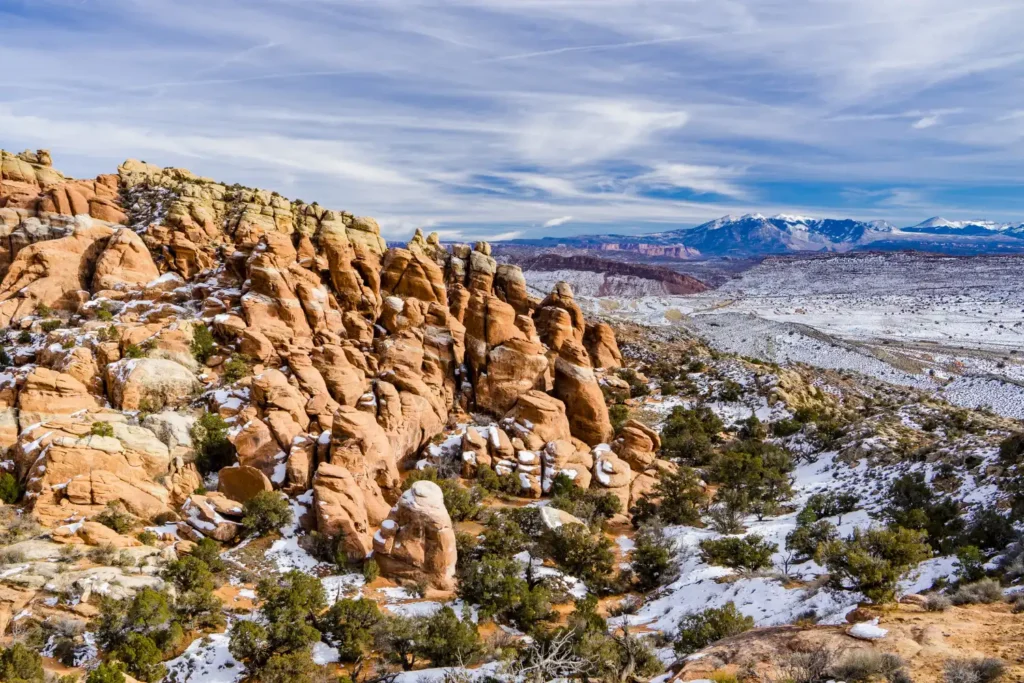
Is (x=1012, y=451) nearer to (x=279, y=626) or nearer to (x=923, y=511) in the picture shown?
(x=923, y=511)

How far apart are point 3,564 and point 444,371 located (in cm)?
2401

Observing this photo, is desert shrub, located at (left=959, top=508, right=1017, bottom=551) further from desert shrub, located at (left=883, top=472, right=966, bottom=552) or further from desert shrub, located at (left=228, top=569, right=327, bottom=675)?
desert shrub, located at (left=228, top=569, right=327, bottom=675)

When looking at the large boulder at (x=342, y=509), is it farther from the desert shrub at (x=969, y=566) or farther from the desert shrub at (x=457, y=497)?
the desert shrub at (x=969, y=566)

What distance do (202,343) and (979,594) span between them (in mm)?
35465

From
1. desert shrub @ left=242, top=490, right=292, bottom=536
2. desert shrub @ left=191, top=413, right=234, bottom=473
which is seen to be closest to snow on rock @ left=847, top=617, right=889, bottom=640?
desert shrub @ left=242, top=490, right=292, bottom=536

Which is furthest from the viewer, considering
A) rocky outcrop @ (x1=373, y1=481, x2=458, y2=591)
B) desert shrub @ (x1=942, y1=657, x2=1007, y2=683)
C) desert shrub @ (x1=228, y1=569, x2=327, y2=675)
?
rocky outcrop @ (x1=373, y1=481, x2=458, y2=591)

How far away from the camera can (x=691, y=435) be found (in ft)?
122

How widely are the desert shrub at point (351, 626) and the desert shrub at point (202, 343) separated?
2037cm

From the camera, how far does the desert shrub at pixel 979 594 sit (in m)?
12.9

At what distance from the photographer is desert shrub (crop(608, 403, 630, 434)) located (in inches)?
1506

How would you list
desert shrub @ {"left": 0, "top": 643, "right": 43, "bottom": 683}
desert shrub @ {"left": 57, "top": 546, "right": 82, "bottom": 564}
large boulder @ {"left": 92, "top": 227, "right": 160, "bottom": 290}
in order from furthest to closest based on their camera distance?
large boulder @ {"left": 92, "top": 227, "right": 160, "bottom": 290} → desert shrub @ {"left": 57, "top": 546, "right": 82, "bottom": 564} → desert shrub @ {"left": 0, "top": 643, "right": 43, "bottom": 683}

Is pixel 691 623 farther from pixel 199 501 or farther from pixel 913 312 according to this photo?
pixel 913 312

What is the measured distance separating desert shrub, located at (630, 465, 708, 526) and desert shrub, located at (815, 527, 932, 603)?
11.0 meters

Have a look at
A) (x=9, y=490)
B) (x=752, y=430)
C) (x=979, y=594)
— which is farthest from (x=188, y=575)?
(x=752, y=430)
